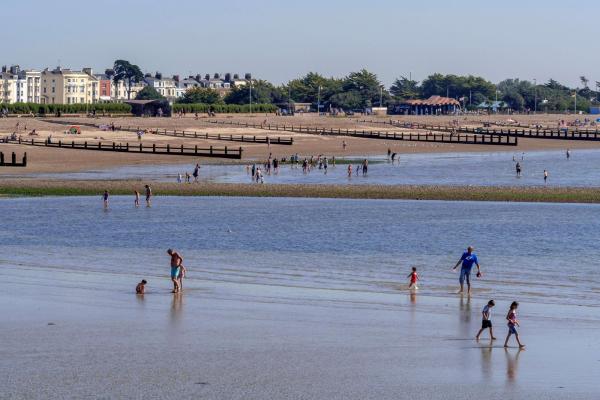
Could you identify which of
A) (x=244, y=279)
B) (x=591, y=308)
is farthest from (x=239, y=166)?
(x=591, y=308)

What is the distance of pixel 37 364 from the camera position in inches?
774

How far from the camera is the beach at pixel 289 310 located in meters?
18.9

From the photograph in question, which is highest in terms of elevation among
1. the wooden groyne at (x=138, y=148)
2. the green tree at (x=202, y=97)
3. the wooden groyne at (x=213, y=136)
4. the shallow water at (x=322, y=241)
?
the green tree at (x=202, y=97)

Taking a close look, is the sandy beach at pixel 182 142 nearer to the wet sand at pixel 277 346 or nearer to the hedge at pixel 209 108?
the hedge at pixel 209 108

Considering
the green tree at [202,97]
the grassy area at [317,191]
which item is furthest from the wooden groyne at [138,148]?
the green tree at [202,97]

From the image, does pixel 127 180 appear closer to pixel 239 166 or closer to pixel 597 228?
pixel 239 166

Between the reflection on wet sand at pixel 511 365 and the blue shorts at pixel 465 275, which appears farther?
the blue shorts at pixel 465 275

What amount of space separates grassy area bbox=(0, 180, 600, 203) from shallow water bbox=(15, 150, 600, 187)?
15.1ft

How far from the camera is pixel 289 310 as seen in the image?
25266 mm

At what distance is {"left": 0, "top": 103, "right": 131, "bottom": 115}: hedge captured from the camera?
12900cm

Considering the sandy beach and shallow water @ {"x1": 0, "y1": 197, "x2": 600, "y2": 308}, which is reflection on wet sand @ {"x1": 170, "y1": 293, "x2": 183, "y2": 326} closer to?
shallow water @ {"x1": 0, "y1": 197, "x2": 600, "y2": 308}

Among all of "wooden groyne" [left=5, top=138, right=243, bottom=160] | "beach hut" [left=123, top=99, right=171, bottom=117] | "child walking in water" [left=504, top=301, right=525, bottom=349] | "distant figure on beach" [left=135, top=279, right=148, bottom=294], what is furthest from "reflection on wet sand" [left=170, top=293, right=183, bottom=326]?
"beach hut" [left=123, top=99, right=171, bottom=117]

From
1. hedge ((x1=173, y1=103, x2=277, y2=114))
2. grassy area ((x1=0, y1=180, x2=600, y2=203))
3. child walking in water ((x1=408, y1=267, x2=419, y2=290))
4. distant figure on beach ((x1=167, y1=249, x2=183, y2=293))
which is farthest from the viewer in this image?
hedge ((x1=173, y1=103, x2=277, y2=114))

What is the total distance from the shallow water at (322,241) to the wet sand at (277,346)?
289 cm
